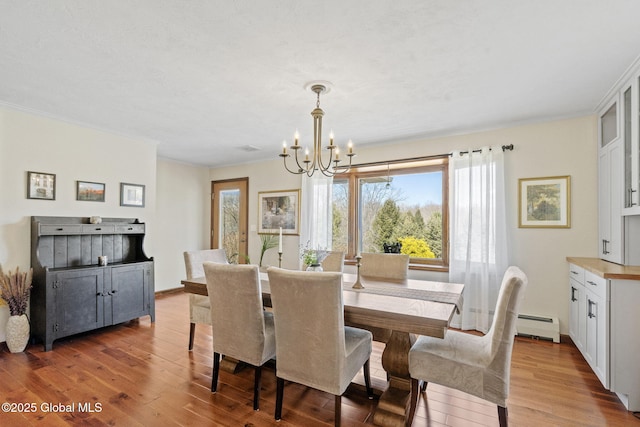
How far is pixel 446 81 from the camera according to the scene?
245cm

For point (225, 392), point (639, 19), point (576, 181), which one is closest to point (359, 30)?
point (639, 19)

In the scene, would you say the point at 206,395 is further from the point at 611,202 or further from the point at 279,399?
the point at 611,202

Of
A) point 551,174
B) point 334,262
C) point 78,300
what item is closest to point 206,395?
Answer: point 334,262

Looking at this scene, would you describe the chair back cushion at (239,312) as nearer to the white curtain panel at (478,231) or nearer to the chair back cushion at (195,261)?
the chair back cushion at (195,261)

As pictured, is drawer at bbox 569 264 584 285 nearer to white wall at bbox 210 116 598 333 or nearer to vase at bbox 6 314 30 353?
white wall at bbox 210 116 598 333

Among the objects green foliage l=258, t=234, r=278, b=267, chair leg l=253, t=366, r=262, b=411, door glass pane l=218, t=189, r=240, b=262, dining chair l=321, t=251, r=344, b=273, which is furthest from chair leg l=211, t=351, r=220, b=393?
Answer: door glass pane l=218, t=189, r=240, b=262

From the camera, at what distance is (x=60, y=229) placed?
3.15m

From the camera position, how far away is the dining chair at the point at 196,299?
2.83 m

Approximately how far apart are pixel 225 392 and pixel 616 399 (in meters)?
2.83

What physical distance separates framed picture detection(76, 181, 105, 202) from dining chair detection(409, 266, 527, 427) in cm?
389

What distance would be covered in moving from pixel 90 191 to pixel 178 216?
195cm

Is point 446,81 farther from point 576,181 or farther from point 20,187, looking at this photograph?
point 20,187

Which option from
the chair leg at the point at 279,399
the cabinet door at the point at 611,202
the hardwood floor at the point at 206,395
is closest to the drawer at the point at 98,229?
the hardwood floor at the point at 206,395

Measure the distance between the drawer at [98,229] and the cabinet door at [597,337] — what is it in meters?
4.75
